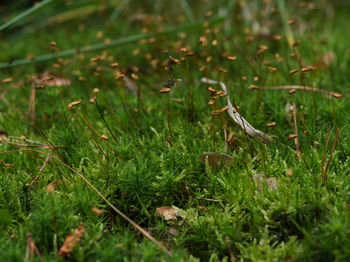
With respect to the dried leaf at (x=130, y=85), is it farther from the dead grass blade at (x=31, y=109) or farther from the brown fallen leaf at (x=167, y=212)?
the brown fallen leaf at (x=167, y=212)

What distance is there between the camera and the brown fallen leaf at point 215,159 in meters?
1.81

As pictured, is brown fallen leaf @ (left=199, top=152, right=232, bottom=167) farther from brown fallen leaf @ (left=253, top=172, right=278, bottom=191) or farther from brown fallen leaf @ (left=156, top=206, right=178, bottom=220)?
brown fallen leaf @ (left=156, top=206, right=178, bottom=220)

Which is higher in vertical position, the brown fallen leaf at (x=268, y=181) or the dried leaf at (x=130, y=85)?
the dried leaf at (x=130, y=85)

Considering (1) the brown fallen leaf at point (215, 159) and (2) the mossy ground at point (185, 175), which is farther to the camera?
(1) the brown fallen leaf at point (215, 159)

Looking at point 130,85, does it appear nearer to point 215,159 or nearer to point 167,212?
point 215,159

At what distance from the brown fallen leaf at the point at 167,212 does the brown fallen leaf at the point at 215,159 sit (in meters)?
0.32

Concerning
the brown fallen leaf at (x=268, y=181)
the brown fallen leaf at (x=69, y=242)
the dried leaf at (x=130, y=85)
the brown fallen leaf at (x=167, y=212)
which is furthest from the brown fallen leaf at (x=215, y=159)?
the dried leaf at (x=130, y=85)

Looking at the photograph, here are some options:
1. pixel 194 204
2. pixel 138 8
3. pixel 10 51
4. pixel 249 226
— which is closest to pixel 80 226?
pixel 194 204

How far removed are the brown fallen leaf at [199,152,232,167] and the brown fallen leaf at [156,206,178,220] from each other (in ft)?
1.03

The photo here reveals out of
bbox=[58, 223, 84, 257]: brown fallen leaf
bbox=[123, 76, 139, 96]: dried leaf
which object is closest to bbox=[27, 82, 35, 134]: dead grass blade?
bbox=[123, 76, 139, 96]: dried leaf

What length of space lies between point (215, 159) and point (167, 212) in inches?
15.0

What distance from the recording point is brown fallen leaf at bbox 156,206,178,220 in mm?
1611

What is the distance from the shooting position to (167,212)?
1639 millimetres

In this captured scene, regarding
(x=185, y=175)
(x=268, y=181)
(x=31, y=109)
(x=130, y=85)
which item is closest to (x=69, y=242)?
(x=185, y=175)
